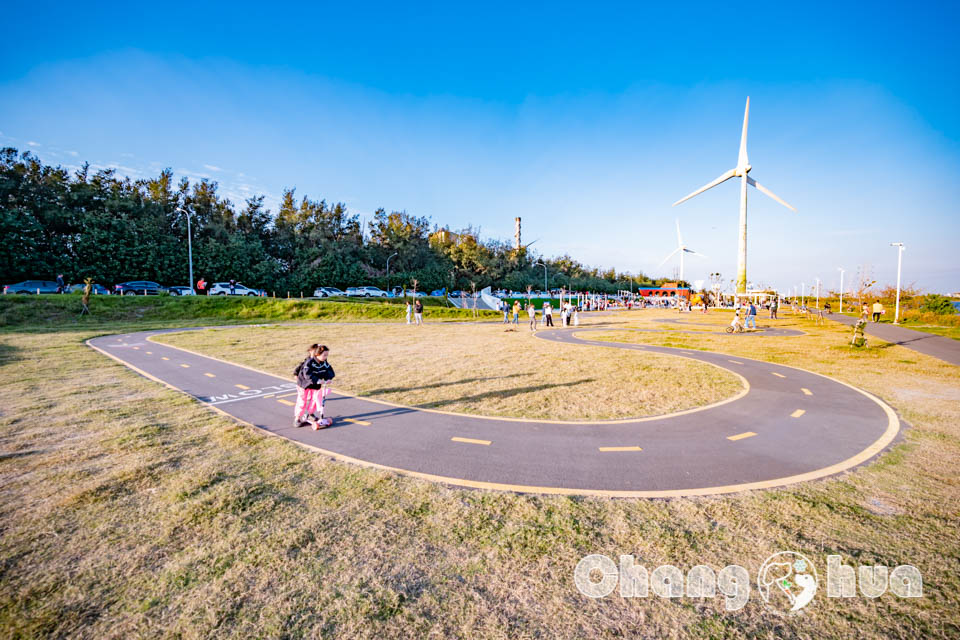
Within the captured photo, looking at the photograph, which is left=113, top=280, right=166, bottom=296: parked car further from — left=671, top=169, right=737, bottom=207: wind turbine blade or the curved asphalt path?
left=671, top=169, right=737, bottom=207: wind turbine blade

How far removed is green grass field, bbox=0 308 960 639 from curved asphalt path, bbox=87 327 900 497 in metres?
0.39

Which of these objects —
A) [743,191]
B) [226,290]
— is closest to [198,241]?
[226,290]

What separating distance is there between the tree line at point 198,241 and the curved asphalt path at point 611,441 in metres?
51.4

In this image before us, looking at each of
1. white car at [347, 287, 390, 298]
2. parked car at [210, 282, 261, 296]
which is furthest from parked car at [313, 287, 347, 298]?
parked car at [210, 282, 261, 296]

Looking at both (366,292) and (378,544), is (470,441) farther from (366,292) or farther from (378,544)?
(366,292)

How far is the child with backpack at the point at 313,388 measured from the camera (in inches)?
295

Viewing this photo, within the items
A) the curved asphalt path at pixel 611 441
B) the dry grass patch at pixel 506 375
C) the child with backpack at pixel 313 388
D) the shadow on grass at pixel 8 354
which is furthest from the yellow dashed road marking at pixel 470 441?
the shadow on grass at pixel 8 354

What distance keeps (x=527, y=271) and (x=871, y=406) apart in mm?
88003

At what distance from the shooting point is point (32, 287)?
4191 centimetres

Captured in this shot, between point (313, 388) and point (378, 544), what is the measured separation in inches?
168

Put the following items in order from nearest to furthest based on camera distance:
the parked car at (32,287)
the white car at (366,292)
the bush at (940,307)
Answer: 1. the bush at (940,307)
2. the parked car at (32,287)
3. the white car at (366,292)

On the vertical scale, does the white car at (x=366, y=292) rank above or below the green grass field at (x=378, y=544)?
above

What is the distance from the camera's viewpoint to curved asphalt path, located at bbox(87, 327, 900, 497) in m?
5.49

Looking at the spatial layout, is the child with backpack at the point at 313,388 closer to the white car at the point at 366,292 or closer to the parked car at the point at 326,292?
the parked car at the point at 326,292
